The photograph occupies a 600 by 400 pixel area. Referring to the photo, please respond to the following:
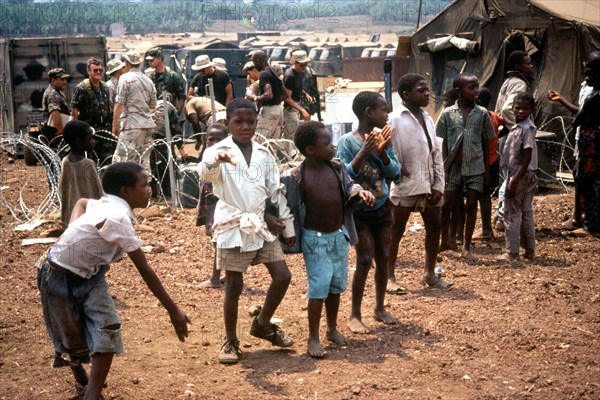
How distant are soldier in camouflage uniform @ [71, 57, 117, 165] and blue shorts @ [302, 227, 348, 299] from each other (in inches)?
253

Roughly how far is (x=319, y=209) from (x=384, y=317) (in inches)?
48.9

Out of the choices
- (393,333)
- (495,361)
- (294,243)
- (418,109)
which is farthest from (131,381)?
(418,109)

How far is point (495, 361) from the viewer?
5.55m

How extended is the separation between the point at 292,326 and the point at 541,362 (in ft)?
6.05

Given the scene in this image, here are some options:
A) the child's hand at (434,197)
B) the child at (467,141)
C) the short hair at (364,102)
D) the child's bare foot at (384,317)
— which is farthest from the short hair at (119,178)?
the child at (467,141)

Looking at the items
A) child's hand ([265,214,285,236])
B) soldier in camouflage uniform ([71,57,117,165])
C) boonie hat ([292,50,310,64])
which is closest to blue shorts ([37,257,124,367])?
child's hand ([265,214,285,236])

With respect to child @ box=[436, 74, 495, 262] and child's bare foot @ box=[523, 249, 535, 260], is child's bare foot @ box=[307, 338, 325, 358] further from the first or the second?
child's bare foot @ box=[523, 249, 535, 260]

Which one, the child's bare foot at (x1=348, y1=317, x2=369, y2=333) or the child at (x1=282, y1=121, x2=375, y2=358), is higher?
the child at (x1=282, y1=121, x2=375, y2=358)

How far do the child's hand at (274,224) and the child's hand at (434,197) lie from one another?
1.96 metres

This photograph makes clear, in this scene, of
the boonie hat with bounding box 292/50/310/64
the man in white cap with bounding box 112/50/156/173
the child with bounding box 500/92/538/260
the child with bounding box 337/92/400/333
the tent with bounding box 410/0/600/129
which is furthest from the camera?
the boonie hat with bounding box 292/50/310/64

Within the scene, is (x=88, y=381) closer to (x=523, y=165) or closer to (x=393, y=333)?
(x=393, y=333)

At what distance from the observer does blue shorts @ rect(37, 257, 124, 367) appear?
461 centimetres

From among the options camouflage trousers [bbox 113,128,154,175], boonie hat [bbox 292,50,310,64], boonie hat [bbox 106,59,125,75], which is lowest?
camouflage trousers [bbox 113,128,154,175]

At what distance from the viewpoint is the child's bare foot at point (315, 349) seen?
18.3ft
